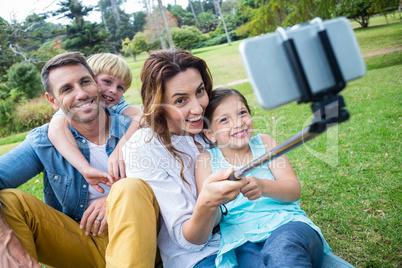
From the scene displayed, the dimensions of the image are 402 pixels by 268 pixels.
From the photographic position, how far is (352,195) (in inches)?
125

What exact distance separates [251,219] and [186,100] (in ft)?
2.80

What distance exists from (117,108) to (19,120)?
1243cm

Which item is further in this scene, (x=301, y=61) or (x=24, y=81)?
(x=24, y=81)

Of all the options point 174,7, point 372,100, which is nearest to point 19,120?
point 372,100

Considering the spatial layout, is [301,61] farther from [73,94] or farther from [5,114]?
[5,114]

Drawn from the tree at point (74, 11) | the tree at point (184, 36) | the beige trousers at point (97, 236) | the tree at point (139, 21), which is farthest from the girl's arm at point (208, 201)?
the tree at point (139, 21)

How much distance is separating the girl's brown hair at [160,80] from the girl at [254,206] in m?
0.26

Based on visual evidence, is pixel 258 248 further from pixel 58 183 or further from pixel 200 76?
pixel 58 183

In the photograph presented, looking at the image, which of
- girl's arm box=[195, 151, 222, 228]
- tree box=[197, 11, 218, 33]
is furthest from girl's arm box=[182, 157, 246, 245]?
tree box=[197, 11, 218, 33]

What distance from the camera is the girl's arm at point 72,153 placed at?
2277mm

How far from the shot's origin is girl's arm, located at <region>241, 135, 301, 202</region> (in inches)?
66.2

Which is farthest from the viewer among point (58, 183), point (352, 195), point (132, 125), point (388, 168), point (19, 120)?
point (19, 120)

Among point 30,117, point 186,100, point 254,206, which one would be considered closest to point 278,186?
point 254,206

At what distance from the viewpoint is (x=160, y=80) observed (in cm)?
210
